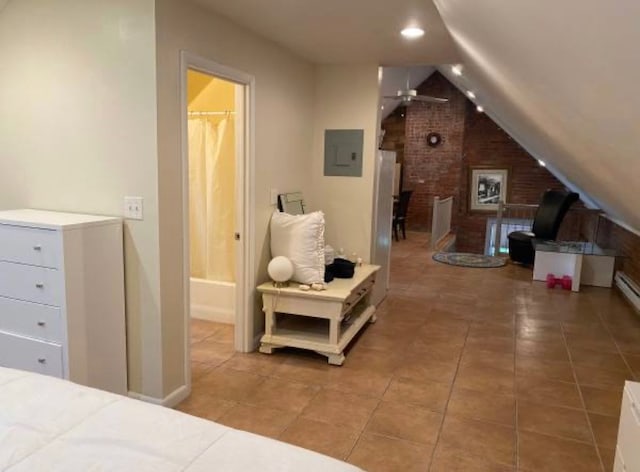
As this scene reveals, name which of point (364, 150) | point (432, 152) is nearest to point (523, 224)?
point (432, 152)

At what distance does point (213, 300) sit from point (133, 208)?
6.35ft

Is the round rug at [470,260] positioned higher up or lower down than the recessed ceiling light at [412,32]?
lower down

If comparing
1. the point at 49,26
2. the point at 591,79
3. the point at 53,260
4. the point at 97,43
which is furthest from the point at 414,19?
the point at 53,260

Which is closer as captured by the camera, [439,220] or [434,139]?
[439,220]

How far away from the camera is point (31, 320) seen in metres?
2.37

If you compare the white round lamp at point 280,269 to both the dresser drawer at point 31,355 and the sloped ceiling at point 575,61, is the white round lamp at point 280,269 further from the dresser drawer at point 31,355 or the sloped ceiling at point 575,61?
the sloped ceiling at point 575,61

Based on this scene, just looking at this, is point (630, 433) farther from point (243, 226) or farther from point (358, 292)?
point (243, 226)

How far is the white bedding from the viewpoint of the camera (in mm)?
1099

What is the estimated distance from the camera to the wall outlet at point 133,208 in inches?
98.3

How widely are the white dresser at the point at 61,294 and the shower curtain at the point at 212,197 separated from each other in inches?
67.0

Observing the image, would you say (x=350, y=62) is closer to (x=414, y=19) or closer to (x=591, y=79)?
(x=414, y=19)

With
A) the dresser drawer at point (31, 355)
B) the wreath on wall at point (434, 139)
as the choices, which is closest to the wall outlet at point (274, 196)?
the dresser drawer at point (31, 355)

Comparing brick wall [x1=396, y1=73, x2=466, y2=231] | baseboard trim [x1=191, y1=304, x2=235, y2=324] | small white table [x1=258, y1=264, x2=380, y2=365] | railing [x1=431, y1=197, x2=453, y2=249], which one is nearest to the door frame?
small white table [x1=258, y1=264, x2=380, y2=365]

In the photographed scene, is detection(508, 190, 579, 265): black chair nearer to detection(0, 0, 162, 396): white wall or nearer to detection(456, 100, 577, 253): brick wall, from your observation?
Result: detection(456, 100, 577, 253): brick wall
